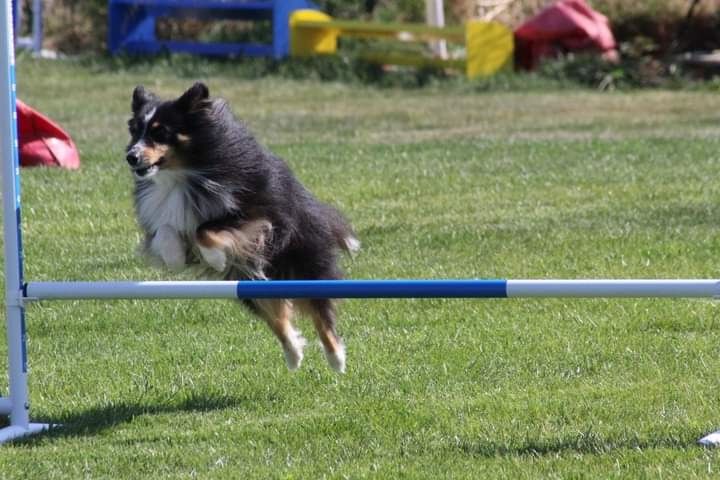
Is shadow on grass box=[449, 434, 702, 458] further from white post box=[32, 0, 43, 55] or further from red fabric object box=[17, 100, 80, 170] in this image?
white post box=[32, 0, 43, 55]

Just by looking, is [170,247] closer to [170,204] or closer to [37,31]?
[170,204]

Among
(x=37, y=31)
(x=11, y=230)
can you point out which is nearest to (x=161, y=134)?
(x=11, y=230)

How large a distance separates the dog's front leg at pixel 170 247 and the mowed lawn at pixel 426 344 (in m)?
0.54

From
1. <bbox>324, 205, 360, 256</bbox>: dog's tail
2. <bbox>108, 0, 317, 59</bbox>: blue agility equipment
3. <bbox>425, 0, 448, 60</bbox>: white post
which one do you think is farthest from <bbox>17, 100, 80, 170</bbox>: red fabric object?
<bbox>425, 0, 448, 60</bbox>: white post

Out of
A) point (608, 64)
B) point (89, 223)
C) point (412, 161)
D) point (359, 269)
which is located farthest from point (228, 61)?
point (359, 269)

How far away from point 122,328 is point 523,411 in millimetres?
2583

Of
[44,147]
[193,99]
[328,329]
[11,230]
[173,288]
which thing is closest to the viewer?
[173,288]

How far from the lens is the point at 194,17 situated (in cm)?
2162

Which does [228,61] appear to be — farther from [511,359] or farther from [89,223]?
[511,359]

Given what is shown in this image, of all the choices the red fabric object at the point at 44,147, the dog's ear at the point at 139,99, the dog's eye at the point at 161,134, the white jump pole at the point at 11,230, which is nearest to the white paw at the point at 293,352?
the dog's eye at the point at 161,134

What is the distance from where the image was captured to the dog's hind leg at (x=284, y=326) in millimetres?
6512

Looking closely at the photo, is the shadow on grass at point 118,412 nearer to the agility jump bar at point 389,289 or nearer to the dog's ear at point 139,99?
the agility jump bar at point 389,289

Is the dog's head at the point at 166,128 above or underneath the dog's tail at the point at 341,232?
above

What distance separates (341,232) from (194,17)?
602 inches
